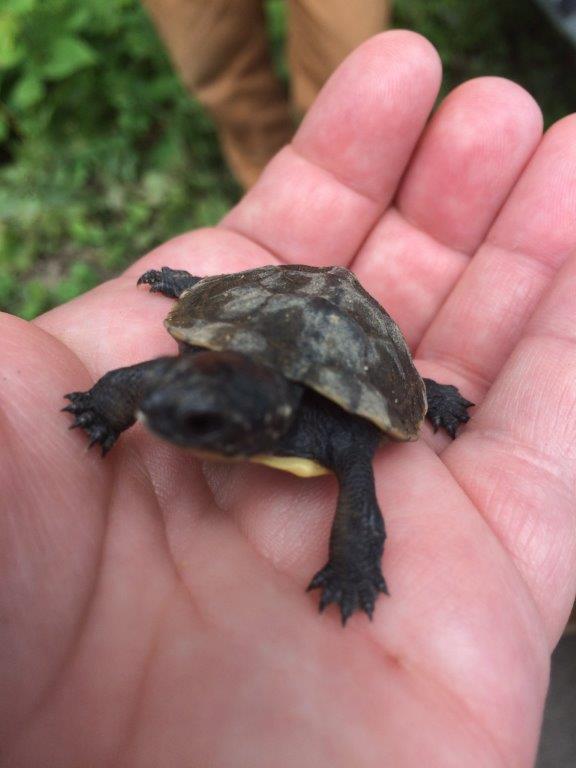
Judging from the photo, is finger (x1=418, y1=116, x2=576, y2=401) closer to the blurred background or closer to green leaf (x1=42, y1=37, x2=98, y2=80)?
the blurred background

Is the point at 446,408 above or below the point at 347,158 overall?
below

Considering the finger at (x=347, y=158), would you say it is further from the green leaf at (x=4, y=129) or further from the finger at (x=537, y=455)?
the green leaf at (x=4, y=129)

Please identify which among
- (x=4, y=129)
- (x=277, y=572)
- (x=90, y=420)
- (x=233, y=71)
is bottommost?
(x=277, y=572)

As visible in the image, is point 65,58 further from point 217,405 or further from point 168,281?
point 217,405

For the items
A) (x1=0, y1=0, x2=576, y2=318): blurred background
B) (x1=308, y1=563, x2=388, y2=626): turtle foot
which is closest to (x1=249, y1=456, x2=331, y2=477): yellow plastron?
(x1=308, y1=563, x2=388, y2=626): turtle foot

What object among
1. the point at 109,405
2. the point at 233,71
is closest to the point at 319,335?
the point at 109,405

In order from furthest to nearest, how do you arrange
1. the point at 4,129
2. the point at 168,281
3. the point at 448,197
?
the point at 4,129, the point at 448,197, the point at 168,281
